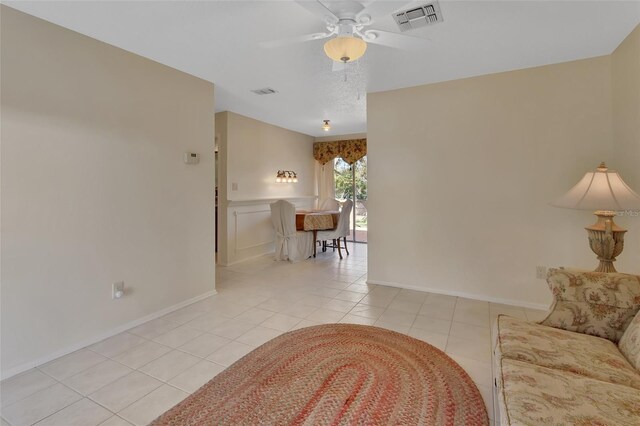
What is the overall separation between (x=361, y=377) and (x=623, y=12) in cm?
311

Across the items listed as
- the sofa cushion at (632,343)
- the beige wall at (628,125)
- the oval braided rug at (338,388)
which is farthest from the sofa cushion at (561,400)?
the beige wall at (628,125)

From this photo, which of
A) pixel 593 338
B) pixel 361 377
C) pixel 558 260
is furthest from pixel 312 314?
→ pixel 558 260

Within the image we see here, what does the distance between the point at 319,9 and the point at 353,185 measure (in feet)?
17.8

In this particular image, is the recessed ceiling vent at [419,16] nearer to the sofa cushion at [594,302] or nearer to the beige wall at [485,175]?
the beige wall at [485,175]

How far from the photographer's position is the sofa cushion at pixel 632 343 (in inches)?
56.3

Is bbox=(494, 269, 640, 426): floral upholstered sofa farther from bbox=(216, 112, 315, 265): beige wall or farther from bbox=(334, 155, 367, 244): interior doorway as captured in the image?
bbox=(334, 155, 367, 244): interior doorway

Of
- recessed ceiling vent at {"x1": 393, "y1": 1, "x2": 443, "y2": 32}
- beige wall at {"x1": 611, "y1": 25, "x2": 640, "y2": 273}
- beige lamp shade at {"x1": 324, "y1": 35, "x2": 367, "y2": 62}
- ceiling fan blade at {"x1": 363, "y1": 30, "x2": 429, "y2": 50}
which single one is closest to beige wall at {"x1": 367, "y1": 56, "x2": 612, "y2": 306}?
beige wall at {"x1": 611, "y1": 25, "x2": 640, "y2": 273}

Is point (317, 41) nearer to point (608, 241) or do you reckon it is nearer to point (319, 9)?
point (319, 9)

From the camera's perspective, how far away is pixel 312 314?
9.82 ft

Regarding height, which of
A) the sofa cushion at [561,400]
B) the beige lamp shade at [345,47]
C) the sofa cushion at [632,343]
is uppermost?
the beige lamp shade at [345,47]

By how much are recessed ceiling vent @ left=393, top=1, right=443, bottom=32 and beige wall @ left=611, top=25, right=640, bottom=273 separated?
161 cm

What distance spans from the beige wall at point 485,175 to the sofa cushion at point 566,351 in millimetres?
1665

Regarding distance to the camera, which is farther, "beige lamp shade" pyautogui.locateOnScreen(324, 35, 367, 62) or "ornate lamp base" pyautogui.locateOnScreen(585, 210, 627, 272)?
"ornate lamp base" pyautogui.locateOnScreen(585, 210, 627, 272)

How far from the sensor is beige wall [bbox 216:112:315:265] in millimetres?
4840
